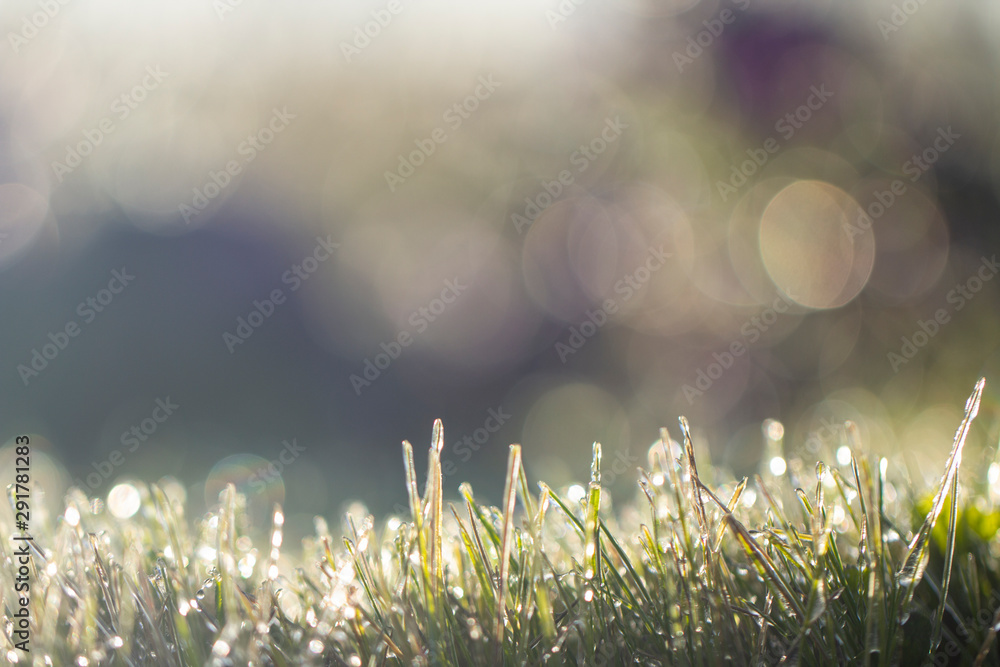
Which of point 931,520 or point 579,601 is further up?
point 931,520

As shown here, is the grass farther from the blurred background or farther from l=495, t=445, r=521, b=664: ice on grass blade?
the blurred background

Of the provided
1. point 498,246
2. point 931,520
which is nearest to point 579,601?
point 931,520

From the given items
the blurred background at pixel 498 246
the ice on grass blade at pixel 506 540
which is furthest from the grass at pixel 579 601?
the blurred background at pixel 498 246

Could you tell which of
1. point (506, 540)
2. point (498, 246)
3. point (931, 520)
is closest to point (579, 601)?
point (506, 540)

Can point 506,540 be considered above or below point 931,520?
below

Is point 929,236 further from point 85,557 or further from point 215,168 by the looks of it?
point 215,168

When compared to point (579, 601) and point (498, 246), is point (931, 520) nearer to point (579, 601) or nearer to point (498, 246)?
point (579, 601)

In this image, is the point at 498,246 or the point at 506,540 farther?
the point at 498,246

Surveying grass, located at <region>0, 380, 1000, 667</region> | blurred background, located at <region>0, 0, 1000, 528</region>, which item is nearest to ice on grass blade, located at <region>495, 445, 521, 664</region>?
grass, located at <region>0, 380, 1000, 667</region>

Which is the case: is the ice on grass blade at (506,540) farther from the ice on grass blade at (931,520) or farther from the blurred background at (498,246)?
the blurred background at (498,246)

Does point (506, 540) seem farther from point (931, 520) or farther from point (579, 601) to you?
point (931, 520)
